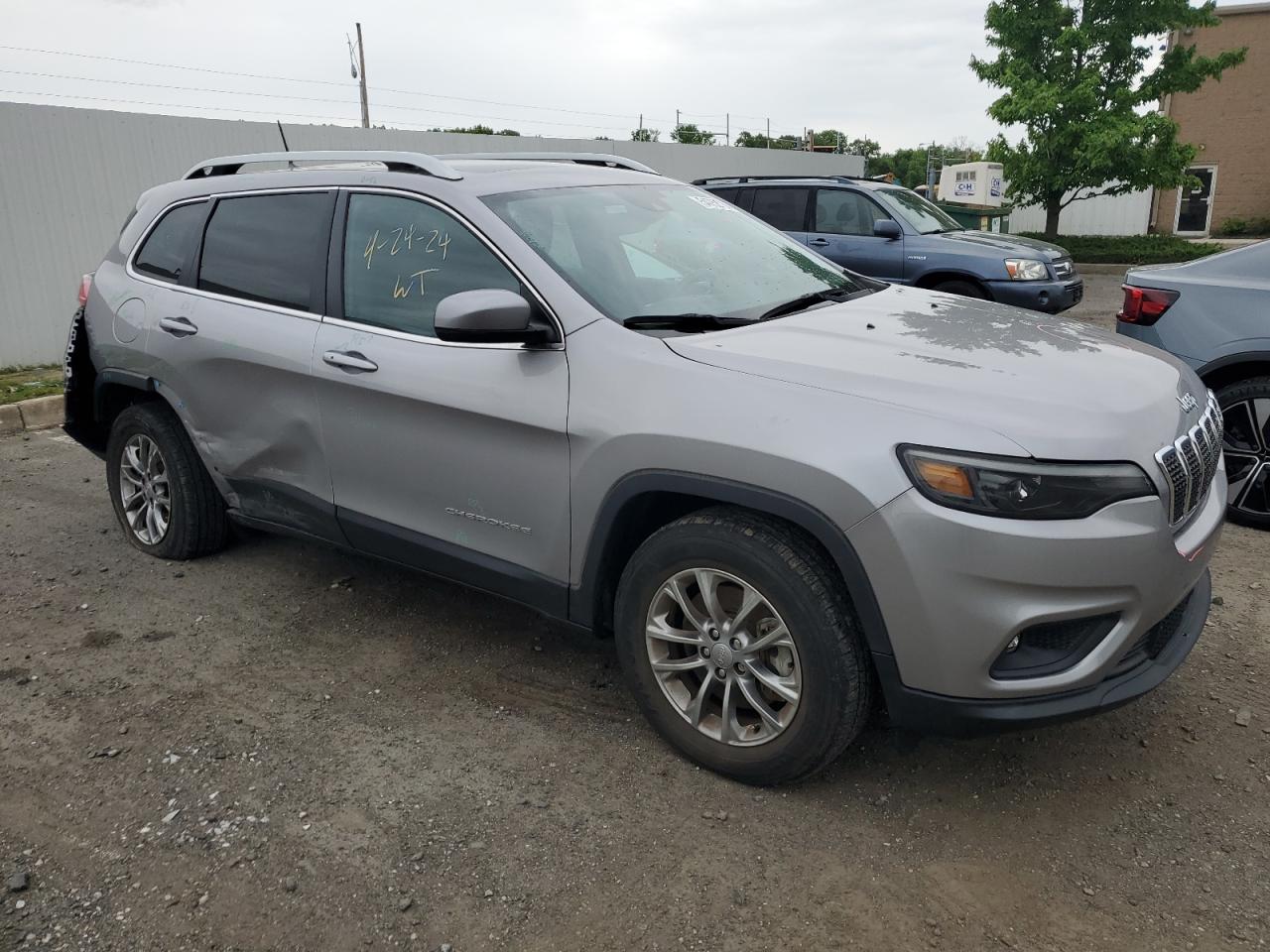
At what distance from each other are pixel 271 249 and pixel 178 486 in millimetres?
1268

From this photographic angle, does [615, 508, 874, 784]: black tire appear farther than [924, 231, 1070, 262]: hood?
No

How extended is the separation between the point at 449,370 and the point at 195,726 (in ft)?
4.88

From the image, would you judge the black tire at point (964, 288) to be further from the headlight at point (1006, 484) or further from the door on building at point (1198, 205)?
the door on building at point (1198, 205)

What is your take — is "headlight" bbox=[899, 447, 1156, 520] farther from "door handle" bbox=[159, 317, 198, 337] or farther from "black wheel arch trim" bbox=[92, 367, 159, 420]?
"black wheel arch trim" bbox=[92, 367, 159, 420]

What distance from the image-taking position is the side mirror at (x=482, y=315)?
2959 mm

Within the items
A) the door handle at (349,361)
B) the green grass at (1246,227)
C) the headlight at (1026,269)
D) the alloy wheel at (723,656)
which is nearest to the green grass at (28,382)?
the door handle at (349,361)

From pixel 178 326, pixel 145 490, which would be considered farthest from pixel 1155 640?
pixel 145 490

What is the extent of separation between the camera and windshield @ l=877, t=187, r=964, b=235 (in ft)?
33.2

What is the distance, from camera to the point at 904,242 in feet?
32.5

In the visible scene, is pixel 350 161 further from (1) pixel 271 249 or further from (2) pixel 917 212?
(2) pixel 917 212

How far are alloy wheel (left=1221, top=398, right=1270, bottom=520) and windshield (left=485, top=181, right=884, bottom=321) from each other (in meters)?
2.30

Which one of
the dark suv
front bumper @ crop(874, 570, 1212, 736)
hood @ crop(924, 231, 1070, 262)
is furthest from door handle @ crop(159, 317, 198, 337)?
hood @ crop(924, 231, 1070, 262)

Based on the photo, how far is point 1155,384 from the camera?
2.94 metres

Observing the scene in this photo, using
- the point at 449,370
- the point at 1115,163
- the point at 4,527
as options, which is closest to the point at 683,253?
the point at 449,370
